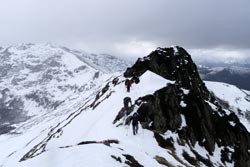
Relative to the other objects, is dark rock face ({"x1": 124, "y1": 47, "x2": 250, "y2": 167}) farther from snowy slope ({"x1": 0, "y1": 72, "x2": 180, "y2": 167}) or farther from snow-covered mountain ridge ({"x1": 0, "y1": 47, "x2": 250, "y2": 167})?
snowy slope ({"x1": 0, "y1": 72, "x2": 180, "y2": 167})

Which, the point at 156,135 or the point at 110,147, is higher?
the point at 110,147

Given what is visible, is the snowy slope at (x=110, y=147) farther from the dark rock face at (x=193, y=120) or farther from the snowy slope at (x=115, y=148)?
the dark rock face at (x=193, y=120)

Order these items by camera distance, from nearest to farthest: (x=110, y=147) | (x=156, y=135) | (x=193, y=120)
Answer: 1. (x=110, y=147)
2. (x=156, y=135)
3. (x=193, y=120)

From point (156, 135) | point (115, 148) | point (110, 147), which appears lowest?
point (156, 135)

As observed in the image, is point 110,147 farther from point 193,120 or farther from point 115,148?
point 193,120

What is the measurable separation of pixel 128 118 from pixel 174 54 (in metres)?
60.3

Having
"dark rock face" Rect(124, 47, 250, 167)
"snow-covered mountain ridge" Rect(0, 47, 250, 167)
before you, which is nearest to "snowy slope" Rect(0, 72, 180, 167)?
"snow-covered mountain ridge" Rect(0, 47, 250, 167)

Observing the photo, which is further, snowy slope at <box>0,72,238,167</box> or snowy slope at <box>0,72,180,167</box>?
snowy slope at <box>0,72,238,167</box>

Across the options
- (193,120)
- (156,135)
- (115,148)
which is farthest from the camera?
(193,120)

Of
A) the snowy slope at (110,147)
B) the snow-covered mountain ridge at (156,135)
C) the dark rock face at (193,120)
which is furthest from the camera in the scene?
the dark rock face at (193,120)

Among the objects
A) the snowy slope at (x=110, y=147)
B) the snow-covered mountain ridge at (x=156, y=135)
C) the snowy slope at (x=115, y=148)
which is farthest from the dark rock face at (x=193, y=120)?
the snowy slope at (x=110, y=147)

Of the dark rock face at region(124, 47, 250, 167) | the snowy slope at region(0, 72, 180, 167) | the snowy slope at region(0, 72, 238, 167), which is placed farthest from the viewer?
the dark rock face at region(124, 47, 250, 167)

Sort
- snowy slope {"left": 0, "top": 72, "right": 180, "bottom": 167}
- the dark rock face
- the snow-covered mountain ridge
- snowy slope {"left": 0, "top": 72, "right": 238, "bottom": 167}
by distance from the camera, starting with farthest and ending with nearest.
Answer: the dark rock face, the snow-covered mountain ridge, snowy slope {"left": 0, "top": 72, "right": 238, "bottom": 167}, snowy slope {"left": 0, "top": 72, "right": 180, "bottom": 167}

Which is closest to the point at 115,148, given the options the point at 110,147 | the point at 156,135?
the point at 110,147
